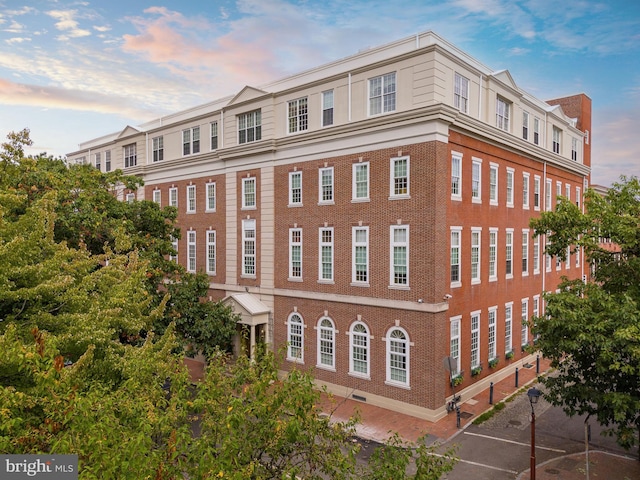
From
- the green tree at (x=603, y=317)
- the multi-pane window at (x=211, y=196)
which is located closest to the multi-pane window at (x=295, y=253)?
the multi-pane window at (x=211, y=196)

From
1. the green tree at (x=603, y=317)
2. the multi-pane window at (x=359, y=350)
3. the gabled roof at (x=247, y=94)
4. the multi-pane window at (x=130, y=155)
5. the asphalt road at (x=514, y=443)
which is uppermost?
the gabled roof at (x=247, y=94)

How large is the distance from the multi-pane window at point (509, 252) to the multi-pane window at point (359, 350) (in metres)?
10.3

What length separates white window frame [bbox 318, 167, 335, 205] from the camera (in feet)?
83.6

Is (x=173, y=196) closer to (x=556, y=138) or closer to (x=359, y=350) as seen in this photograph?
(x=359, y=350)

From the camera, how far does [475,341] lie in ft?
82.4

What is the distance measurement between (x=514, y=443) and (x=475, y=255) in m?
9.51

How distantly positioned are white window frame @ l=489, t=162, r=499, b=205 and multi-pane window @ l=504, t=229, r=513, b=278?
2600 millimetres

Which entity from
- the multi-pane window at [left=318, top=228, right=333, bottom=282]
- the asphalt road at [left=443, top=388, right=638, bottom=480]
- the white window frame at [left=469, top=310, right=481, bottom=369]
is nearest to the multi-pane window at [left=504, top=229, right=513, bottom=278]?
the white window frame at [left=469, top=310, right=481, bottom=369]

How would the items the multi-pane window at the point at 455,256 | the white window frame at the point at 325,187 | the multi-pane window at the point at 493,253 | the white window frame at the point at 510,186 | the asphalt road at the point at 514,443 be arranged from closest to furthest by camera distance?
the asphalt road at the point at 514,443 → the multi-pane window at the point at 455,256 → the white window frame at the point at 325,187 → the multi-pane window at the point at 493,253 → the white window frame at the point at 510,186

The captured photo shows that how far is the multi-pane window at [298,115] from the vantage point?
2677cm

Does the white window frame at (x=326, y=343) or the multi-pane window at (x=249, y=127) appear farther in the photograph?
the multi-pane window at (x=249, y=127)

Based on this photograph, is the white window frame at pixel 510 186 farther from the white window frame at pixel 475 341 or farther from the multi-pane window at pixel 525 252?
the white window frame at pixel 475 341

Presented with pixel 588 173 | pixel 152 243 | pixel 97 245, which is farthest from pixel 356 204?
pixel 588 173

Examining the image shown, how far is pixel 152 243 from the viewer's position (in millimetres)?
25938
